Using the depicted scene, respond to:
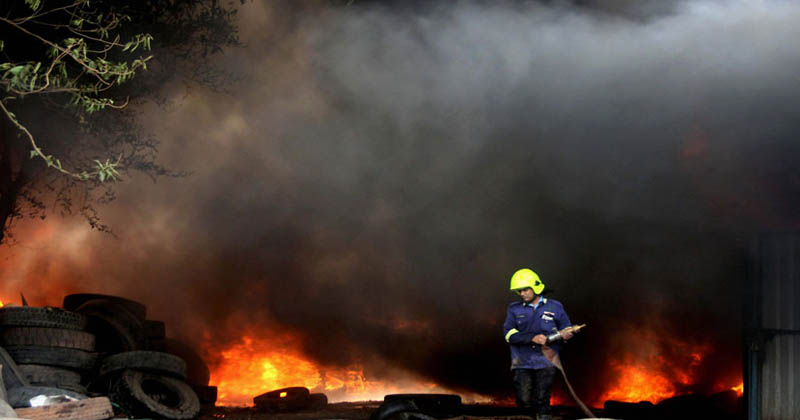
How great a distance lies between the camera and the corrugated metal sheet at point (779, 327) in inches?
390

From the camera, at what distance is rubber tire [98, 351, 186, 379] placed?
10.4 metres

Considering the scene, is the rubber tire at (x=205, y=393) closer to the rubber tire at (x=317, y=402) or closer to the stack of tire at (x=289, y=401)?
the stack of tire at (x=289, y=401)

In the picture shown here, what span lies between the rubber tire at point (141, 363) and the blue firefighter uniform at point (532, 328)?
557cm

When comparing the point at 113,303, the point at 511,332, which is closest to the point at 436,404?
the point at 511,332

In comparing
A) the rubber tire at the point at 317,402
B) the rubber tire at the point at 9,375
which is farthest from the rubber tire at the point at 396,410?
the rubber tire at the point at 317,402

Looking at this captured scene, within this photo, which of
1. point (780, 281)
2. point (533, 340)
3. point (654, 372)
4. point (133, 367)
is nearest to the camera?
point (533, 340)

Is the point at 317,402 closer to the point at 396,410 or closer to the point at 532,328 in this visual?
the point at 396,410

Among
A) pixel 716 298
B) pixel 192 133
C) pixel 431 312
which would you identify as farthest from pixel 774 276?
pixel 192 133

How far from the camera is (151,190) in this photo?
17625mm

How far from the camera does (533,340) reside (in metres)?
8.43

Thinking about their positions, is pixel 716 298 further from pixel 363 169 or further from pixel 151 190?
pixel 151 190

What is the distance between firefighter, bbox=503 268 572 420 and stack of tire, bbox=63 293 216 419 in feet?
16.4

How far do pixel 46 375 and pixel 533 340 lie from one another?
6694mm

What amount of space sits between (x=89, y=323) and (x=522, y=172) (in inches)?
366
